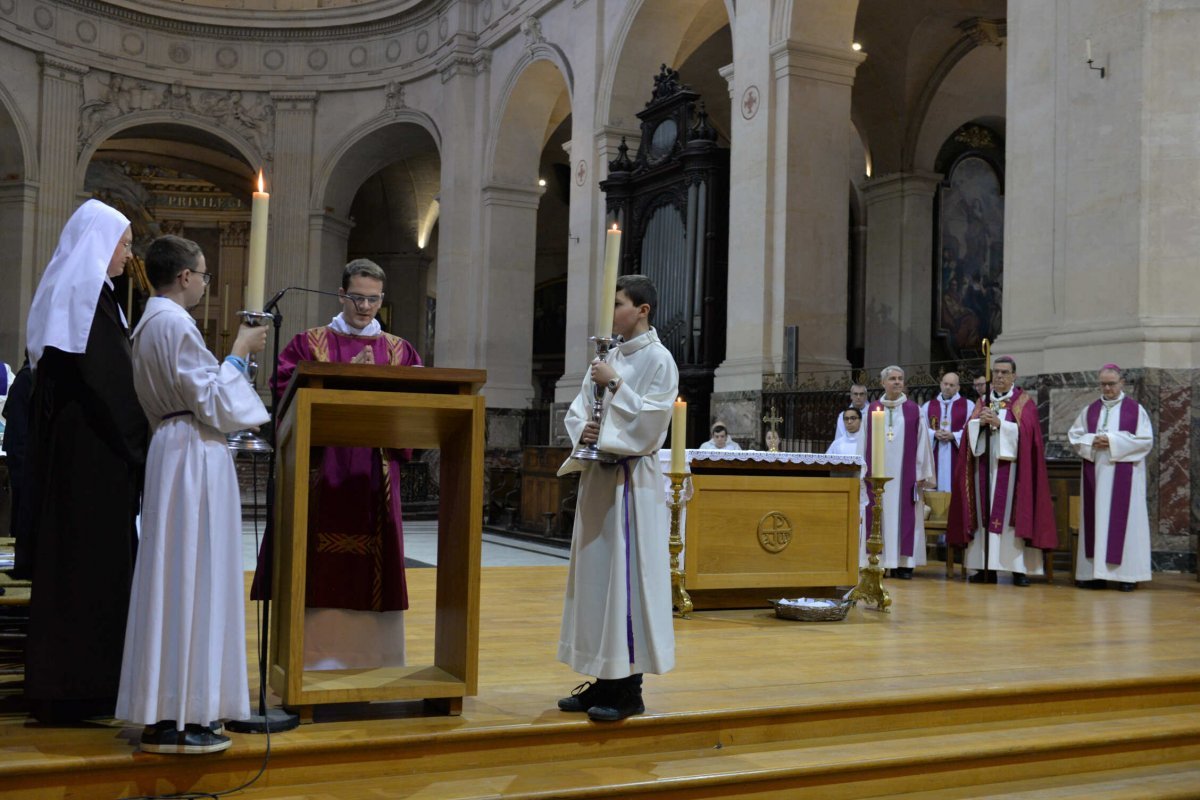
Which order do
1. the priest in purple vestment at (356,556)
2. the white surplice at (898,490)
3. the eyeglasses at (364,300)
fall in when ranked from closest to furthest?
the priest in purple vestment at (356,556), the eyeglasses at (364,300), the white surplice at (898,490)

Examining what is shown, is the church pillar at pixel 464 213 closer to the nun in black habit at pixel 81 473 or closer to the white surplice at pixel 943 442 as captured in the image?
the white surplice at pixel 943 442

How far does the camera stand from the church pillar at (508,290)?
1894cm

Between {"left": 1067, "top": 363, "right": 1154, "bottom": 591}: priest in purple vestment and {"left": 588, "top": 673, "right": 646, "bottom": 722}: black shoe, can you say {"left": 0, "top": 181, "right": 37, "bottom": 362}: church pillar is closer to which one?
{"left": 1067, "top": 363, "right": 1154, "bottom": 591}: priest in purple vestment

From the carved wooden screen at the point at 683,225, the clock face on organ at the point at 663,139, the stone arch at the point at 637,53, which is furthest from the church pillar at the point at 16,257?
the clock face on organ at the point at 663,139

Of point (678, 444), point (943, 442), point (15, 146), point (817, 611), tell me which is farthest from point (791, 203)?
point (15, 146)

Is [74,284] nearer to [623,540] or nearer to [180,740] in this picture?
[180,740]

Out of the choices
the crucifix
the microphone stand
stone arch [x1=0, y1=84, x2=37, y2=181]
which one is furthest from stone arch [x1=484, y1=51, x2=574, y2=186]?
the microphone stand

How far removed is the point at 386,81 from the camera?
21203 millimetres

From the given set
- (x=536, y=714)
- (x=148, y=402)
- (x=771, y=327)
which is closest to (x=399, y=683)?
(x=536, y=714)

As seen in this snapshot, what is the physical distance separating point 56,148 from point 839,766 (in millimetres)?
19461

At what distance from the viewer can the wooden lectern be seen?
11.5 feet

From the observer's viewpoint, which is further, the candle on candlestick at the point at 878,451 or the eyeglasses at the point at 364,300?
the candle on candlestick at the point at 878,451

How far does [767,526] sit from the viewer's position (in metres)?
6.68

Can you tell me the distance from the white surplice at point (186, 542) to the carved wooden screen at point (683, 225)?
9.83m
